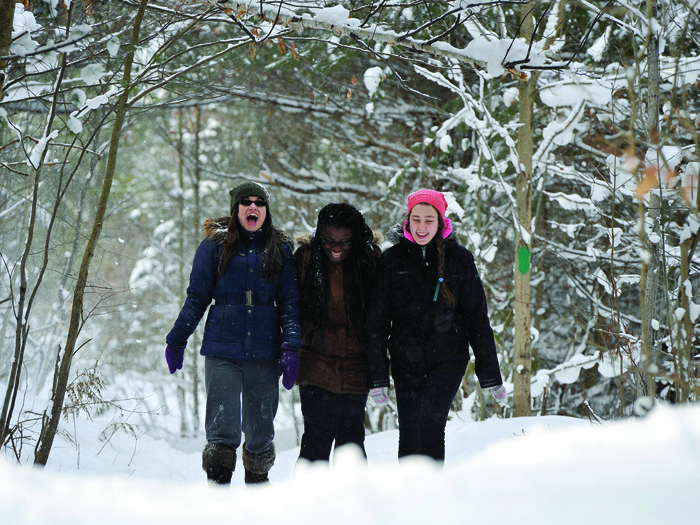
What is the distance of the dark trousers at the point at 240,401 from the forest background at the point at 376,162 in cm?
78

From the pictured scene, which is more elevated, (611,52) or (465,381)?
(611,52)

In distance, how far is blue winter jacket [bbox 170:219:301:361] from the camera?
3398 millimetres

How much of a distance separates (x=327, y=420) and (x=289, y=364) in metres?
0.40

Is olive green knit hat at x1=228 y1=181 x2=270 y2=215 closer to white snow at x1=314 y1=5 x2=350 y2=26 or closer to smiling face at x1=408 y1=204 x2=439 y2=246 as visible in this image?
smiling face at x1=408 y1=204 x2=439 y2=246

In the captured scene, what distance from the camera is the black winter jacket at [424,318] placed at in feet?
11.0

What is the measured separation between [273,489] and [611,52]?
8.13m

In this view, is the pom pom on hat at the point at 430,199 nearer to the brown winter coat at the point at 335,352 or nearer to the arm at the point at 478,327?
the arm at the point at 478,327

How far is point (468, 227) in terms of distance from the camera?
27.1 ft

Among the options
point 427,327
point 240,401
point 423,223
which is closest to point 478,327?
point 427,327

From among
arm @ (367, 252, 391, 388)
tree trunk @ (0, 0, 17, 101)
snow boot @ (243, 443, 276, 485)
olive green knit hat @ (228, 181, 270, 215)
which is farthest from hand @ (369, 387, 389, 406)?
tree trunk @ (0, 0, 17, 101)

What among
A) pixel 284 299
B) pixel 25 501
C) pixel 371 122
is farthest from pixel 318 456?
pixel 371 122

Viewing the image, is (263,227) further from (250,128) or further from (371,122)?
(250,128)

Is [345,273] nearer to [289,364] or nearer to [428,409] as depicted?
[289,364]

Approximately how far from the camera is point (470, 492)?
161cm
